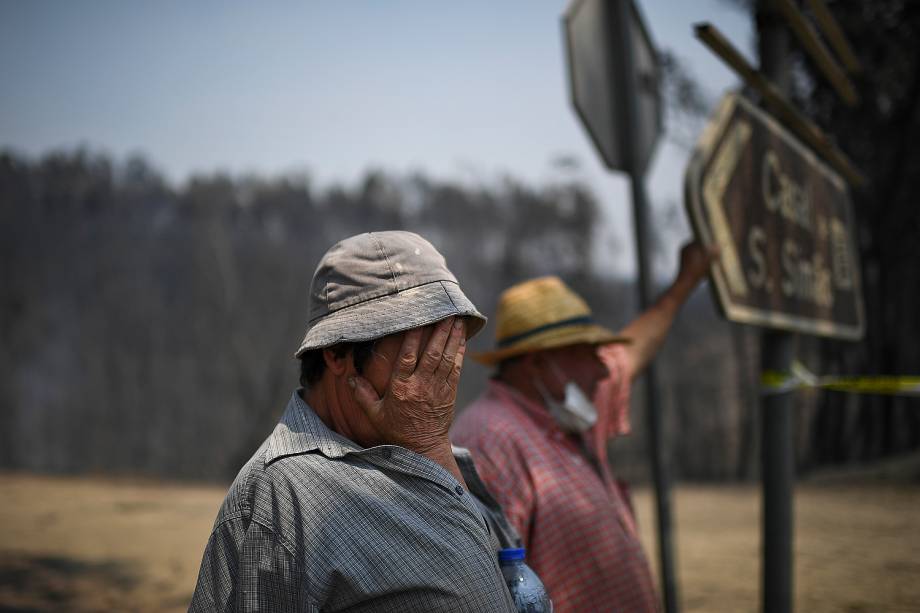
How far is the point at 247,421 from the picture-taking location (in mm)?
16156

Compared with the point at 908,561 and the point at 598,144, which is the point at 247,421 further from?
the point at 598,144

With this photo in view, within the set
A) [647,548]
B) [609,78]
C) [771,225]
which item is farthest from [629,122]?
[647,548]

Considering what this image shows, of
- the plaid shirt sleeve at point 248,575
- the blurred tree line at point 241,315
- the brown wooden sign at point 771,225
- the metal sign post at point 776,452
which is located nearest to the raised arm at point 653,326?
the brown wooden sign at point 771,225

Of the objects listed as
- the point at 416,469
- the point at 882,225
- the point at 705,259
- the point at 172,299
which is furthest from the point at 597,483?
the point at 172,299

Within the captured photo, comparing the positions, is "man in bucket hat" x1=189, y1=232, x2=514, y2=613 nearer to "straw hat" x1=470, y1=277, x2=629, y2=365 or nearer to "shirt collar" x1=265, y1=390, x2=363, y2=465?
"shirt collar" x1=265, y1=390, x2=363, y2=465

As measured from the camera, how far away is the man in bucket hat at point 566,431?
2.33 m

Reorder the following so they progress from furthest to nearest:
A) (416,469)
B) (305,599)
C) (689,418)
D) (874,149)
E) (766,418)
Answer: (689,418)
(874,149)
(766,418)
(416,469)
(305,599)

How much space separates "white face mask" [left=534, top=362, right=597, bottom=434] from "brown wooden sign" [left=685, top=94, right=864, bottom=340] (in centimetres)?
54

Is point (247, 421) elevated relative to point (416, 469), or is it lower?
lower

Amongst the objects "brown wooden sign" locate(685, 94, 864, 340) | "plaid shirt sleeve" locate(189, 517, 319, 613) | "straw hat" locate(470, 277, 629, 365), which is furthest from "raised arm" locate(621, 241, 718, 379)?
"plaid shirt sleeve" locate(189, 517, 319, 613)

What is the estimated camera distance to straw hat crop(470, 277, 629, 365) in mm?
2630

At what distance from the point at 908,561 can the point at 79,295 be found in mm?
14720

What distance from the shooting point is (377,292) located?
1.51m

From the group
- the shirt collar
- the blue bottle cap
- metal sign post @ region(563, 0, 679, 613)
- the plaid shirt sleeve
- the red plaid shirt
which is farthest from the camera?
metal sign post @ region(563, 0, 679, 613)
